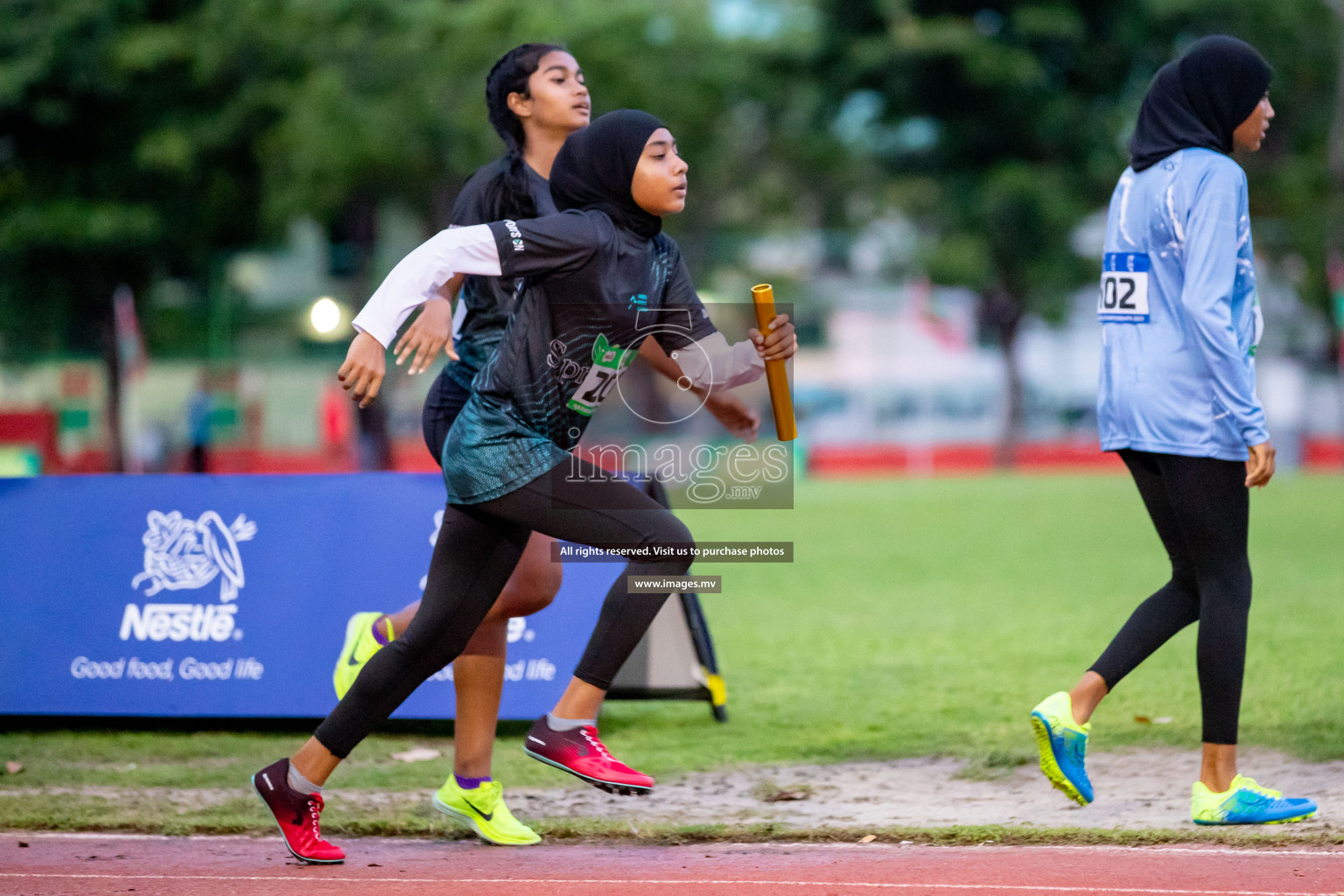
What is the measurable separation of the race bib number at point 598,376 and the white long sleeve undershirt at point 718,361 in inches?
11.9

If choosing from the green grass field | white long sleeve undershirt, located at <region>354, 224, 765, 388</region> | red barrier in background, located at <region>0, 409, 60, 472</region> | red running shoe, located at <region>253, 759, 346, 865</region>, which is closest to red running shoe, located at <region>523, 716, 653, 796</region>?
red running shoe, located at <region>253, 759, 346, 865</region>

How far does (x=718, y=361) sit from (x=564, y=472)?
2.21ft

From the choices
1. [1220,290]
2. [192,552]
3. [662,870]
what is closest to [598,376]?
[662,870]

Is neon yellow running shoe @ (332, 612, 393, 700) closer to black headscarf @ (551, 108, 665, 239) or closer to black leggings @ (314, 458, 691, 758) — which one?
black leggings @ (314, 458, 691, 758)

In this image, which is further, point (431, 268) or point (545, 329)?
point (545, 329)

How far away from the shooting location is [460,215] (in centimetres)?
453

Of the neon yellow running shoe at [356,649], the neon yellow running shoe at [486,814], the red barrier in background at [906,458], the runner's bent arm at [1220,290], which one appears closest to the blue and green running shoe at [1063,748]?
the runner's bent arm at [1220,290]

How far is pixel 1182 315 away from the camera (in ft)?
13.9

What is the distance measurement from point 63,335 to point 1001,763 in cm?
2853

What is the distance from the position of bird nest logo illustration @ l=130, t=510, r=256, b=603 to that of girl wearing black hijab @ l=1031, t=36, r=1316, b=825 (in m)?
3.30

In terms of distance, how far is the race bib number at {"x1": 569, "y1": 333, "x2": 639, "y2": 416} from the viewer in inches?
158

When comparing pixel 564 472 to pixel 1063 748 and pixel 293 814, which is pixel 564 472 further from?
pixel 1063 748

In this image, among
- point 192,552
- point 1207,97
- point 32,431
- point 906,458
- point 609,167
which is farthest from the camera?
point 906,458

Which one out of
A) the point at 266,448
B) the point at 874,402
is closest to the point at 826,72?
the point at 874,402
